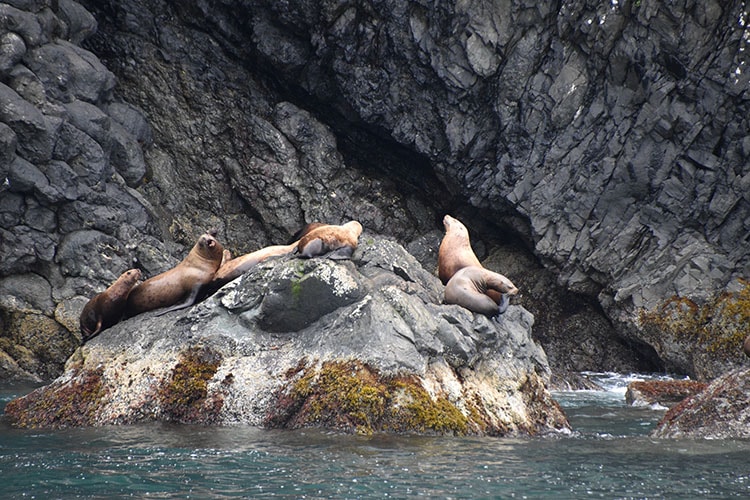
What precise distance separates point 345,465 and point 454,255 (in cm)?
648

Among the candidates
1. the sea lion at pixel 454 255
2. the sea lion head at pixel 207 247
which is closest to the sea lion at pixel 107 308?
the sea lion head at pixel 207 247

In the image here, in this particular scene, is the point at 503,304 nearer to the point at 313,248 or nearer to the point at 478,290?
the point at 478,290

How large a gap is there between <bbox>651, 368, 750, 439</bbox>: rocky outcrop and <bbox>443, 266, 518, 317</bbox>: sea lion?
2.56 metres

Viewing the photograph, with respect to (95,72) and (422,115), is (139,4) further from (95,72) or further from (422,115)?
(422,115)

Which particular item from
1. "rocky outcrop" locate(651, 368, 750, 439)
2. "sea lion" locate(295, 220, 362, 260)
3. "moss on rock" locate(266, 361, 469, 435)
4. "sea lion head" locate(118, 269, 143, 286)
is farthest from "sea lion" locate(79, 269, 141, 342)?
"rocky outcrop" locate(651, 368, 750, 439)

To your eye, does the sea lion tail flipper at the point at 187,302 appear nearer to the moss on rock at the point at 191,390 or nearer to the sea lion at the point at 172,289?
the sea lion at the point at 172,289

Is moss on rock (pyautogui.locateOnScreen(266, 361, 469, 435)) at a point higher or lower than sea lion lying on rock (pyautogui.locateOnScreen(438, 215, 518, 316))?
lower

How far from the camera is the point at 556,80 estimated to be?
1730 cm

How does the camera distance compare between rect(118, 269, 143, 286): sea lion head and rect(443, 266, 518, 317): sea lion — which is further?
rect(118, 269, 143, 286): sea lion head

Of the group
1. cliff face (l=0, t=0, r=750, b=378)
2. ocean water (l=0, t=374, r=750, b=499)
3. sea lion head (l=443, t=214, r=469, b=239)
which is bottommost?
ocean water (l=0, t=374, r=750, b=499)

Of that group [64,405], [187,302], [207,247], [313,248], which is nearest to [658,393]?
[313,248]

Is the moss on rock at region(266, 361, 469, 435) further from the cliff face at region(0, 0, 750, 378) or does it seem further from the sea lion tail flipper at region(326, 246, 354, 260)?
the cliff face at region(0, 0, 750, 378)

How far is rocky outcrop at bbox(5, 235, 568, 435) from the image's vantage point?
707cm

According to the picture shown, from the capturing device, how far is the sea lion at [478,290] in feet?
30.5
